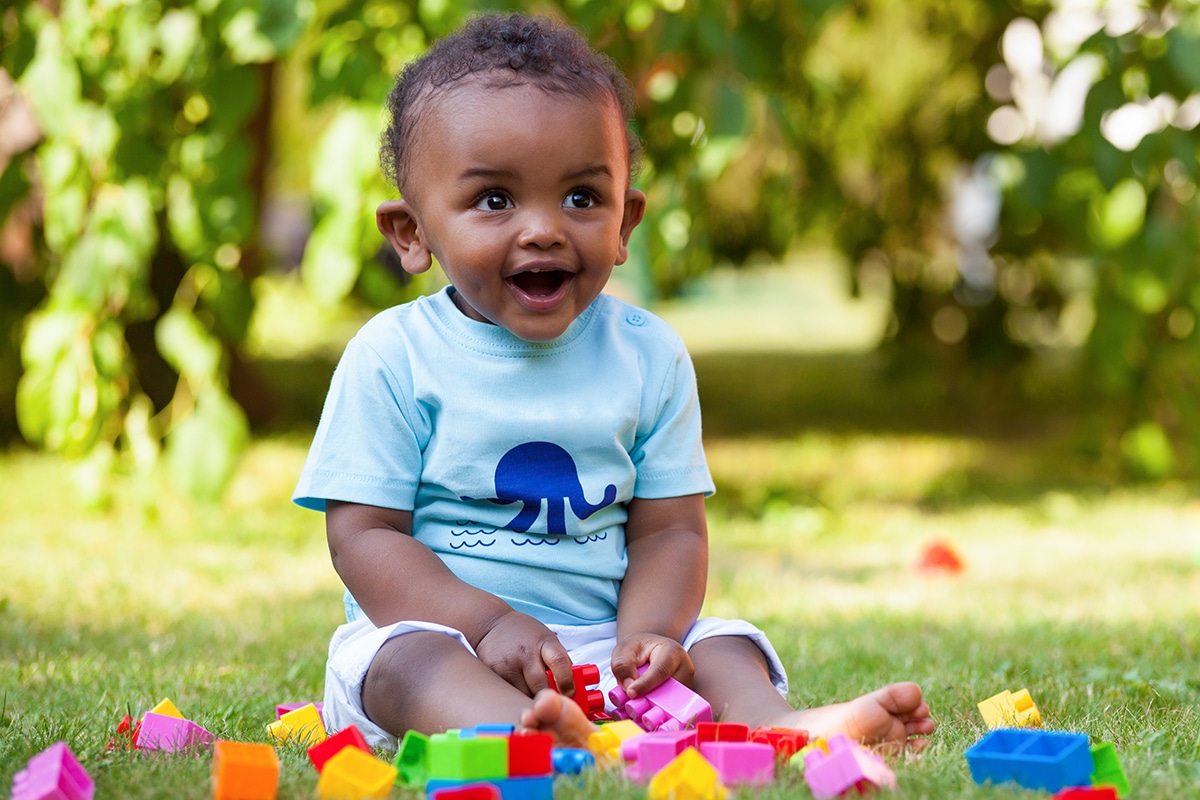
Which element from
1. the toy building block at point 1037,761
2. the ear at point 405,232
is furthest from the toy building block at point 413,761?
the ear at point 405,232

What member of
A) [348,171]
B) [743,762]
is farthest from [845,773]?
[348,171]

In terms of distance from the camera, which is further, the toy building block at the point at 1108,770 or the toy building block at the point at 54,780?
the toy building block at the point at 1108,770

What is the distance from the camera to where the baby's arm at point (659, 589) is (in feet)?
5.69

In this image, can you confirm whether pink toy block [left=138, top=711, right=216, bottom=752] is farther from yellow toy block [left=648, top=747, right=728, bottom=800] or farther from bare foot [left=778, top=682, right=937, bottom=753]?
bare foot [left=778, top=682, right=937, bottom=753]

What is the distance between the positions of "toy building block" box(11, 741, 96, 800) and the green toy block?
1.23 ft

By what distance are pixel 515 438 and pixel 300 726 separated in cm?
48

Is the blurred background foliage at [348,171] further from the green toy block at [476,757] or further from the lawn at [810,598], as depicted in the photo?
the green toy block at [476,757]

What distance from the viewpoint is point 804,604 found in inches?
119

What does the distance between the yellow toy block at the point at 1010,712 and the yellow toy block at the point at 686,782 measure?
617 millimetres

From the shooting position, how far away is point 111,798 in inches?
56.1

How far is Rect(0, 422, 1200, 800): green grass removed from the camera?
1835mm

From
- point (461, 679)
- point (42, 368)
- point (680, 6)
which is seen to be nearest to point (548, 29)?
point (461, 679)

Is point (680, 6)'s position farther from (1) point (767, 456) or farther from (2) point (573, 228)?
(1) point (767, 456)

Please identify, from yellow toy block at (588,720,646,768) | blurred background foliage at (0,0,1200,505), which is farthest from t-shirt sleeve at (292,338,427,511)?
blurred background foliage at (0,0,1200,505)
